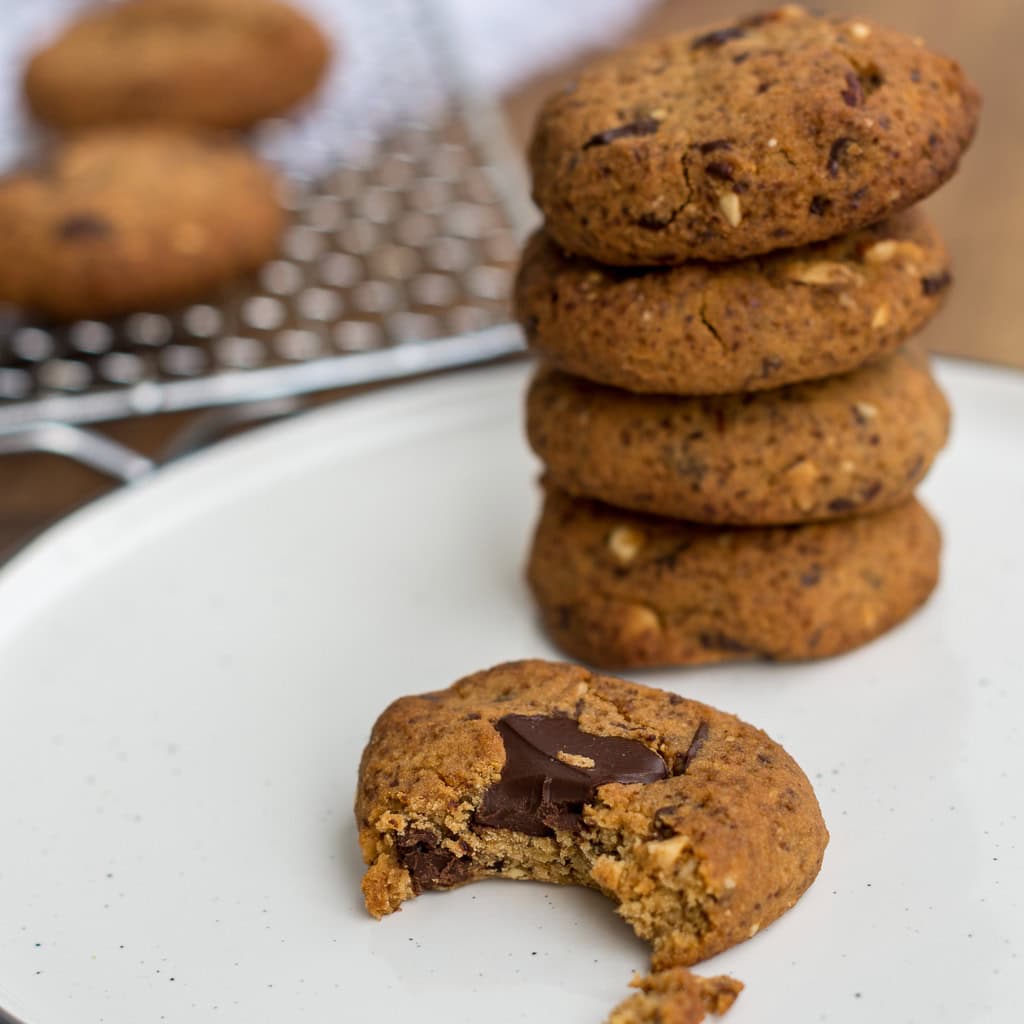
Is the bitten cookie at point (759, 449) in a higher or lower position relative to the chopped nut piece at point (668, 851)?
higher

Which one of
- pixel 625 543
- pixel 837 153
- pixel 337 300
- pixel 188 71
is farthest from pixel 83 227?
pixel 837 153

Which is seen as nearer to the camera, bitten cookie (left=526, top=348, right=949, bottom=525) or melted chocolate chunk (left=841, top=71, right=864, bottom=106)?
melted chocolate chunk (left=841, top=71, right=864, bottom=106)

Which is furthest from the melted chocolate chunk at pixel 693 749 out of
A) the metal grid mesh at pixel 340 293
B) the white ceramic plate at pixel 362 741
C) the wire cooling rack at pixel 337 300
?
the metal grid mesh at pixel 340 293

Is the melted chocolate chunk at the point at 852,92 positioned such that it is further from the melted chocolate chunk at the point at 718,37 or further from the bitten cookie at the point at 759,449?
the bitten cookie at the point at 759,449

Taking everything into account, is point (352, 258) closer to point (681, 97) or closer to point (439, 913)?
point (681, 97)

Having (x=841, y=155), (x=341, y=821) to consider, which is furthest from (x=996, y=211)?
(x=341, y=821)

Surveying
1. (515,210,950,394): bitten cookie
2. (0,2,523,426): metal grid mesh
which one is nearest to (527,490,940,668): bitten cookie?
(515,210,950,394): bitten cookie

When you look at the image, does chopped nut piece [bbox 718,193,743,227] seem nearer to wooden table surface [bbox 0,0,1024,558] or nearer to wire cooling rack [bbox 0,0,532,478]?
wooden table surface [bbox 0,0,1024,558]
